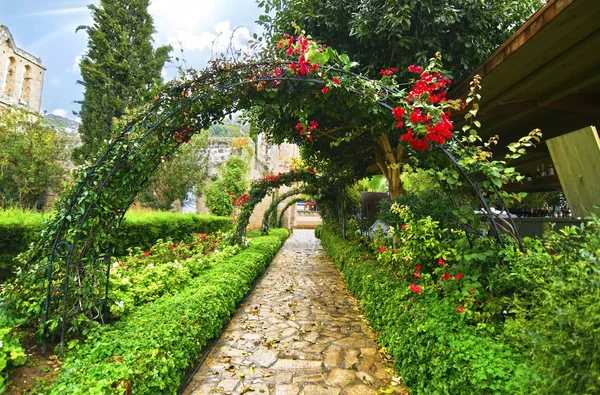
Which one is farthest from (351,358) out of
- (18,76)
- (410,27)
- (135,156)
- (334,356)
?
(18,76)

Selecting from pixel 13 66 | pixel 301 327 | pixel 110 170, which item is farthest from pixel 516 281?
pixel 13 66

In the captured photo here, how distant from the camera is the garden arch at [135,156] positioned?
2689mm

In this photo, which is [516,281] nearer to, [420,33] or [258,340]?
[258,340]

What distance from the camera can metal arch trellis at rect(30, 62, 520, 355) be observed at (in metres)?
2.69

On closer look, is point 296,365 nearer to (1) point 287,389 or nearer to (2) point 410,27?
(1) point 287,389

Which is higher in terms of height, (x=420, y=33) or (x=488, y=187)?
(x=420, y=33)

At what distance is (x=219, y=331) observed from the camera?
384cm

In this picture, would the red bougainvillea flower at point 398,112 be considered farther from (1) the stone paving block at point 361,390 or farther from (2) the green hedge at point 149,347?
(2) the green hedge at point 149,347

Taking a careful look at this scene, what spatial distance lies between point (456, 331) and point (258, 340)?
2.29 meters

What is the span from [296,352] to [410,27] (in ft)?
14.2

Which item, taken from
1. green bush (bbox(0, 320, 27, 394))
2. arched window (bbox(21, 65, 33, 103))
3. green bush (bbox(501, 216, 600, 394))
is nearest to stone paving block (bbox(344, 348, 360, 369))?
green bush (bbox(501, 216, 600, 394))

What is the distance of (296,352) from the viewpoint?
11.4 feet

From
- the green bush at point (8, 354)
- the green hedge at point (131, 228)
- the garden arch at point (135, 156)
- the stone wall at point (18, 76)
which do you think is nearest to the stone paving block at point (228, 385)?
the garden arch at point (135, 156)

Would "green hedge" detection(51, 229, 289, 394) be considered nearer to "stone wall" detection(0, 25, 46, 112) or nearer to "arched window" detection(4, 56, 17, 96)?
"stone wall" detection(0, 25, 46, 112)
